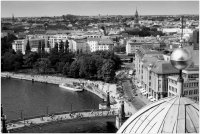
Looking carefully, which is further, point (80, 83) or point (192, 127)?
point (80, 83)

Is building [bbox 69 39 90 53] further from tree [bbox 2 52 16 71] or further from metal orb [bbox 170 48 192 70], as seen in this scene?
metal orb [bbox 170 48 192 70]

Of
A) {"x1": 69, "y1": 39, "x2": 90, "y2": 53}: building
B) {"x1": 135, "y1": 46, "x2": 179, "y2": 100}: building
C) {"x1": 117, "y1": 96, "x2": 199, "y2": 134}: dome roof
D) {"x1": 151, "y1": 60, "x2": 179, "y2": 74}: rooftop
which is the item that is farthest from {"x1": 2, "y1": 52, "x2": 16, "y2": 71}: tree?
{"x1": 117, "y1": 96, "x2": 199, "y2": 134}: dome roof

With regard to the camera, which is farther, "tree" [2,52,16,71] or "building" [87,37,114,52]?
"building" [87,37,114,52]

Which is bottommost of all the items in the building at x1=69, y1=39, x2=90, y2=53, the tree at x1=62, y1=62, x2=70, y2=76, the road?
the road

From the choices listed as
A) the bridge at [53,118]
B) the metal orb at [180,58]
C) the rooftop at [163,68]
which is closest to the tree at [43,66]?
the rooftop at [163,68]

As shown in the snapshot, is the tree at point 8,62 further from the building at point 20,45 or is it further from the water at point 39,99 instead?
the building at point 20,45

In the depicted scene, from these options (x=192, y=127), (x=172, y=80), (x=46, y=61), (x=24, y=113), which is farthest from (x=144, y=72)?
(x=192, y=127)

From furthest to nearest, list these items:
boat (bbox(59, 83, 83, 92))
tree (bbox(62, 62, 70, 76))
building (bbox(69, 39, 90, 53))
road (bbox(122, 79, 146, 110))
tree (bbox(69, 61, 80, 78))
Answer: building (bbox(69, 39, 90, 53)) → tree (bbox(62, 62, 70, 76)) → tree (bbox(69, 61, 80, 78)) → boat (bbox(59, 83, 83, 92)) → road (bbox(122, 79, 146, 110))

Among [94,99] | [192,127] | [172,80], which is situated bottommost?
[94,99]

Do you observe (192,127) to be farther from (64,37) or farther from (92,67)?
(64,37)
